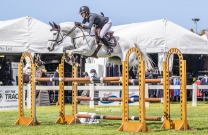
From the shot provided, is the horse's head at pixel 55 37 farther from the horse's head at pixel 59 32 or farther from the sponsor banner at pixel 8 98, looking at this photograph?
the sponsor banner at pixel 8 98

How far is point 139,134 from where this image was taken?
30.4 feet

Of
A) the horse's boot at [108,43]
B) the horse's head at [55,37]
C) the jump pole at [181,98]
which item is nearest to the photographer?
the jump pole at [181,98]

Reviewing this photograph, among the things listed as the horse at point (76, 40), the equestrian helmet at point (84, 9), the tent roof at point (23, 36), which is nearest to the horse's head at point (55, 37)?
the horse at point (76, 40)

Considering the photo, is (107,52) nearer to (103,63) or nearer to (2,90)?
(2,90)

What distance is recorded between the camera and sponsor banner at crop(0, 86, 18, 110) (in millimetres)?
18797

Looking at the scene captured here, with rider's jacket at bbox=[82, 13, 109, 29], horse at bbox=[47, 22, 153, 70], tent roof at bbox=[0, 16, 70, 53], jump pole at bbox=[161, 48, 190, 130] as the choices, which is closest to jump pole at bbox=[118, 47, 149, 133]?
jump pole at bbox=[161, 48, 190, 130]

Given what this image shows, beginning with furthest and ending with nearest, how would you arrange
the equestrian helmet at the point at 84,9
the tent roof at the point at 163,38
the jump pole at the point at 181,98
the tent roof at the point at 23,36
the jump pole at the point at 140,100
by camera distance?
the tent roof at the point at 163,38 → the tent roof at the point at 23,36 → the equestrian helmet at the point at 84,9 → the jump pole at the point at 181,98 → the jump pole at the point at 140,100

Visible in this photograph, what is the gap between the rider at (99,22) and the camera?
43.5ft

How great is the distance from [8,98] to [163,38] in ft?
25.3

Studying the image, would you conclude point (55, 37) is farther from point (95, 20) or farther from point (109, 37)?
point (109, 37)

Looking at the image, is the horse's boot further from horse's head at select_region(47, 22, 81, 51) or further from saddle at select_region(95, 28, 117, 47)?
→ horse's head at select_region(47, 22, 81, 51)

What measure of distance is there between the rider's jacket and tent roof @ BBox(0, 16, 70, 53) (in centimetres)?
747

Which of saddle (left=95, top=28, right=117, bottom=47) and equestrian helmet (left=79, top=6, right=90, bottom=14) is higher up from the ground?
equestrian helmet (left=79, top=6, right=90, bottom=14)

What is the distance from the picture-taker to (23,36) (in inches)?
840
